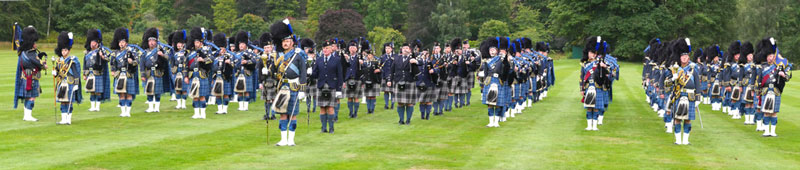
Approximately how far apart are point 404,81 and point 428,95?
1.20 m

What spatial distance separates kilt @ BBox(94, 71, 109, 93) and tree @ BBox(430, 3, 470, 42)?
78.9 m

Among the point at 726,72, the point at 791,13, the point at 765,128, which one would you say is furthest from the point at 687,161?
the point at 791,13

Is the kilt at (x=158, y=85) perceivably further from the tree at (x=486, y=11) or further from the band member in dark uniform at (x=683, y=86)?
the tree at (x=486, y=11)

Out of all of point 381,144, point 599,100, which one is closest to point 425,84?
point 599,100

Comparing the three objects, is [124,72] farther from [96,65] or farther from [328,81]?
[328,81]

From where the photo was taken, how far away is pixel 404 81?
64.6ft

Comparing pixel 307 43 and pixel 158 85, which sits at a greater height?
pixel 307 43

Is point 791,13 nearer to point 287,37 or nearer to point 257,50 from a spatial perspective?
point 257,50

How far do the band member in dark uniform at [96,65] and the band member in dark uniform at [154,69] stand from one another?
1123 millimetres

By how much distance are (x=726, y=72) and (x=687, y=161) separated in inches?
445

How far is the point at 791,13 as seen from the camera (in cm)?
9194

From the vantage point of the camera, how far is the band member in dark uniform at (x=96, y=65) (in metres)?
19.2

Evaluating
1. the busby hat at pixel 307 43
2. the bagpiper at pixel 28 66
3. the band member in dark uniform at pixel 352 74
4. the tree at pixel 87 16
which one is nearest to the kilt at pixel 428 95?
the band member in dark uniform at pixel 352 74

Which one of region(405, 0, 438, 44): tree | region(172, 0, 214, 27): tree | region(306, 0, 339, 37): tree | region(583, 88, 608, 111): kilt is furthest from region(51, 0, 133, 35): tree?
region(583, 88, 608, 111): kilt
